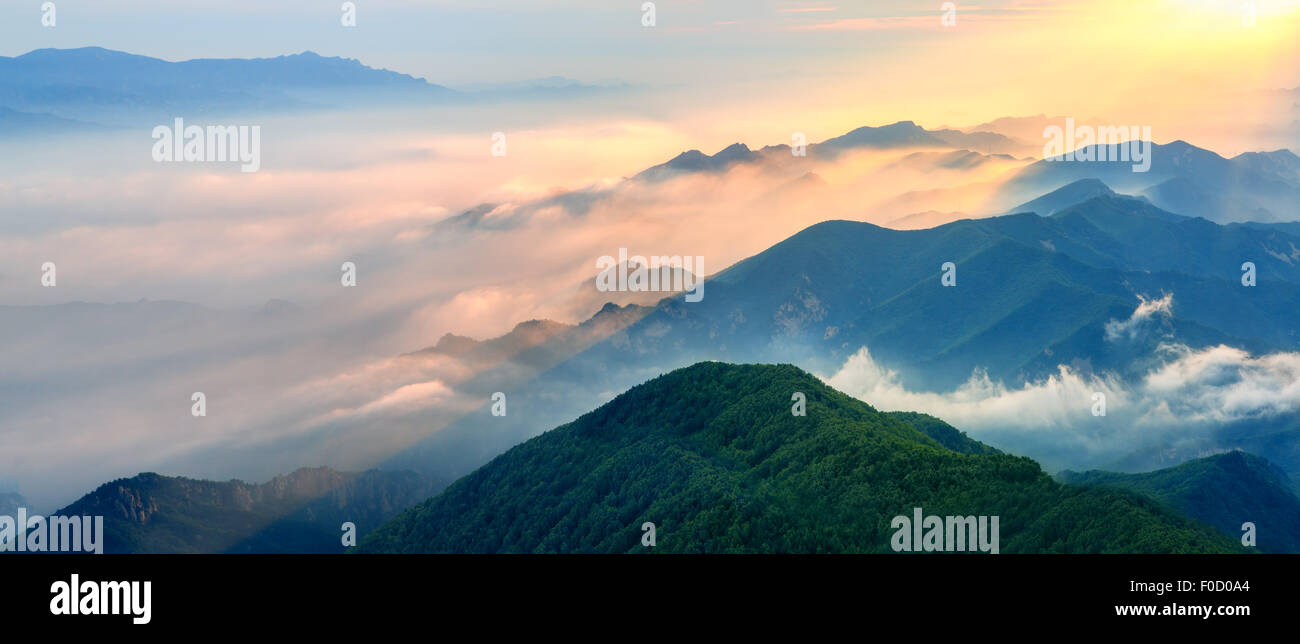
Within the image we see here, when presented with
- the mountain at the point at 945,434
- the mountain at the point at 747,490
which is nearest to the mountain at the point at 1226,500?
the mountain at the point at 945,434

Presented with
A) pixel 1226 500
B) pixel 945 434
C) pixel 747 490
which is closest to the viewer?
pixel 747 490

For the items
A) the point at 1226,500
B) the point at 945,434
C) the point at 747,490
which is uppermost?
the point at 945,434

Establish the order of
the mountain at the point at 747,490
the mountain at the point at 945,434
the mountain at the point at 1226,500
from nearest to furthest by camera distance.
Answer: the mountain at the point at 747,490
the mountain at the point at 945,434
the mountain at the point at 1226,500

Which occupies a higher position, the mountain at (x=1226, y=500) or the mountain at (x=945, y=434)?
the mountain at (x=945, y=434)

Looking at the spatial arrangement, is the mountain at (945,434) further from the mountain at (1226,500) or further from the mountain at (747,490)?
the mountain at (747,490)

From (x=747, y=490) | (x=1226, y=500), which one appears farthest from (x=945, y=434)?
(x=1226, y=500)

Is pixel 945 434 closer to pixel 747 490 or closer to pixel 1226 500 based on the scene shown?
pixel 747 490

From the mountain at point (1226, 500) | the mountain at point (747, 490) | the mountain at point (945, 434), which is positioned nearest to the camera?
the mountain at point (747, 490)

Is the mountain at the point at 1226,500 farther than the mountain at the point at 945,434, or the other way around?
the mountain at the point at 1226,500
